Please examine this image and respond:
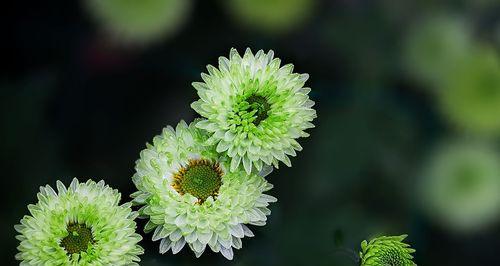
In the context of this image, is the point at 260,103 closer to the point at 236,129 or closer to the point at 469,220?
the point at 236,129

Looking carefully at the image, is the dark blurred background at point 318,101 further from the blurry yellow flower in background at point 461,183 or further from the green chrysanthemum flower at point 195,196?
the green chrysanthemum flower at point 195,196

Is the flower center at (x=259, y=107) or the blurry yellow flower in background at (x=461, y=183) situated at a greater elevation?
the blurry yellow flower in background at (x=461, y=183)

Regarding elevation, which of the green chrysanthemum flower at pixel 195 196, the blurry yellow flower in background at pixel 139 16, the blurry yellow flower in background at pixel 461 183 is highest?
the blurry yellow flower in background at pixel 139 16

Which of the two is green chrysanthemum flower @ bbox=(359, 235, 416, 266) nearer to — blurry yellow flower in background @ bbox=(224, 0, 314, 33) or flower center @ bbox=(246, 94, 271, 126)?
flower center @ bbox=(246, 94, 271, 126)

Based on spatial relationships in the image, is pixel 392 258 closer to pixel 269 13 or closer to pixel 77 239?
pixel 77 239

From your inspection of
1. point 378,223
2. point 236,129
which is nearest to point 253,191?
point 236,129

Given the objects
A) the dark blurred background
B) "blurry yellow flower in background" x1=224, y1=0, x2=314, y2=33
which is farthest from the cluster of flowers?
"blurry yellow flower in background" x1=224, y1=0, x2=314, y2=33

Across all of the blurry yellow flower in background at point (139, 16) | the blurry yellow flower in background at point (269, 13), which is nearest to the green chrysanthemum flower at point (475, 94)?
the blurry yellow flower in background at point (269, 13)
